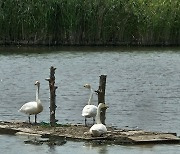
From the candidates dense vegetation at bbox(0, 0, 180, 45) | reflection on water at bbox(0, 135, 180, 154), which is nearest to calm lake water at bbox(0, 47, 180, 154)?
reflection on water at bbox(0, 135, 180, 154)

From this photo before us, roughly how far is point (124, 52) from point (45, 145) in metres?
34.3

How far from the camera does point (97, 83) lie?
124ft

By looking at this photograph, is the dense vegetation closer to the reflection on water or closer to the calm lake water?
the calm lake water

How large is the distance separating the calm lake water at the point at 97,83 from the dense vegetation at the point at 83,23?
2449 mm

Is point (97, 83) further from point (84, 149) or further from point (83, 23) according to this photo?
point (83, 23)

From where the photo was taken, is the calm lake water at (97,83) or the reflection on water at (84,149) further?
the calm lake water at (97,83)

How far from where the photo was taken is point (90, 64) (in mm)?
47469

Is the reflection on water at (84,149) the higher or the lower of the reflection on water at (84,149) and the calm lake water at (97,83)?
the higher

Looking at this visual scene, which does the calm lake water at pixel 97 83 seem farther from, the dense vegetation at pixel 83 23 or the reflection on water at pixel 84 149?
the dense vegetation at pixel 83 23

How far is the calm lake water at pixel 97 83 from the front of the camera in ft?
71.1

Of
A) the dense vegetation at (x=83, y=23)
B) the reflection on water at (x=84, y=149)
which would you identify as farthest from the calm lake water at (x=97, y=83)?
the dense vegetation at (x=83, y=23)

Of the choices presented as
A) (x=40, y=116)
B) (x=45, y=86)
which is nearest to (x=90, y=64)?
(x=45, y=86)

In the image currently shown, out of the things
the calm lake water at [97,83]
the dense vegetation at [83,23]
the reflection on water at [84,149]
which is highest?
the dense vegetation at [83,23]

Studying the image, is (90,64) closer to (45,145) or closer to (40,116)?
(40,116)
